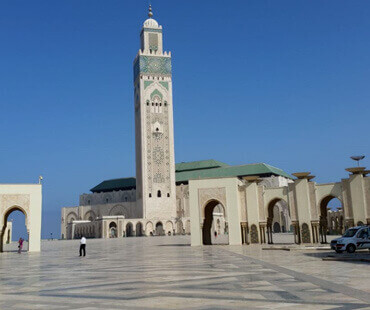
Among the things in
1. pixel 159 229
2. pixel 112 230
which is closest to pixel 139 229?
pixel 159 229

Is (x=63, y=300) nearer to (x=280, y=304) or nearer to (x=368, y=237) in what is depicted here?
(x=280, y=304)

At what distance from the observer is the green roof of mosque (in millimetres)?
62594

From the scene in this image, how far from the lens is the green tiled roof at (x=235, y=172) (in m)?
62.0

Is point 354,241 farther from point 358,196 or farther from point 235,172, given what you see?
point 235,172

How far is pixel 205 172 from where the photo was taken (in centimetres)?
6600

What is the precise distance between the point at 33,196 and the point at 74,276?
15.0 m

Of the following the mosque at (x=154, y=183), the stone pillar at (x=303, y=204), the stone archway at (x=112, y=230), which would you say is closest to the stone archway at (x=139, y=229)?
the mosque at (x=154, y=183)

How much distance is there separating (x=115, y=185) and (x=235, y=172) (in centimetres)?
2045

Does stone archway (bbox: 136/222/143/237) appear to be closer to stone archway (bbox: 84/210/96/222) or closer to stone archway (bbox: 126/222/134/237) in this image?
stone archway (bbox: 126/222/134/237)

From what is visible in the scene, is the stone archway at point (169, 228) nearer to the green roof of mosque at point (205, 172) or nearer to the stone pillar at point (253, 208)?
the green roof of mosque at point (205, 172)

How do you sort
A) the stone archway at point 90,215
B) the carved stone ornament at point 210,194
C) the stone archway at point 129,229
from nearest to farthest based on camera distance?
the carved stone ornament at point 210,194 → the stone archway at point 129,229 → the stone archway at point 90,215

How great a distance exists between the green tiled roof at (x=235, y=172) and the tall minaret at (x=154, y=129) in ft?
25.6

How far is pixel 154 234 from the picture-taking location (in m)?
56.3

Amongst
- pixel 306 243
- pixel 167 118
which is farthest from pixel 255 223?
pixel 167 118
